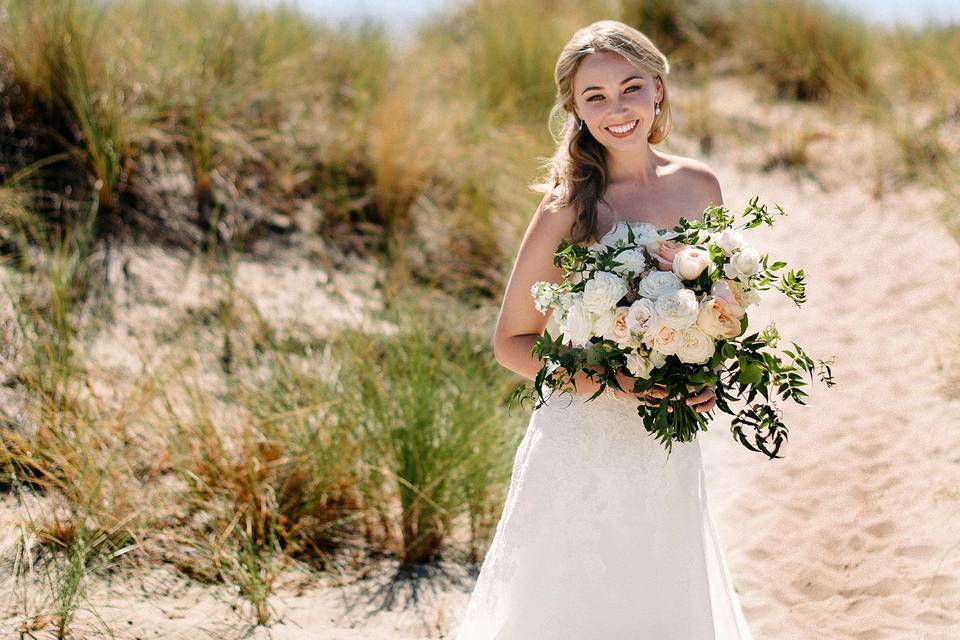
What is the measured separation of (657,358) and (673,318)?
13cm

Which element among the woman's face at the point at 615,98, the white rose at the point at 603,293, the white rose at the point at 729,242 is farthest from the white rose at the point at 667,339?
the woman's face at the point at 615,98

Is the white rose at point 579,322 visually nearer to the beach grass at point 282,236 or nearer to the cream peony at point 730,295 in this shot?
the cream peony at point 730,295

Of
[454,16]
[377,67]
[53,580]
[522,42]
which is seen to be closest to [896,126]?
[522,42]

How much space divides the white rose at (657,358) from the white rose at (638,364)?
17mm

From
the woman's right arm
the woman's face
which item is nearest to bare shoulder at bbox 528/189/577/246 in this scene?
the woman's right arm

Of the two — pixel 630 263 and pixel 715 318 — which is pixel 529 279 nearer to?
pixel 630 263

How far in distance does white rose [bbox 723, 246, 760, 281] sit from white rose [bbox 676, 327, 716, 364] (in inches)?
6.6

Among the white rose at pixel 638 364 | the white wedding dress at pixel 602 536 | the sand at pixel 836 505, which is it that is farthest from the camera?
the sand at pixel 836 505

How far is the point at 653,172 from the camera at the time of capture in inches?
118

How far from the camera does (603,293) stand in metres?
2.36

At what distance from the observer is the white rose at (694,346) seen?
2.33 m

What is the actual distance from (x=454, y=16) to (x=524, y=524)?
33.4 ft

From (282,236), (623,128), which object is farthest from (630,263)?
(282,236)

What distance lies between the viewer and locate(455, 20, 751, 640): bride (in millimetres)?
2754
